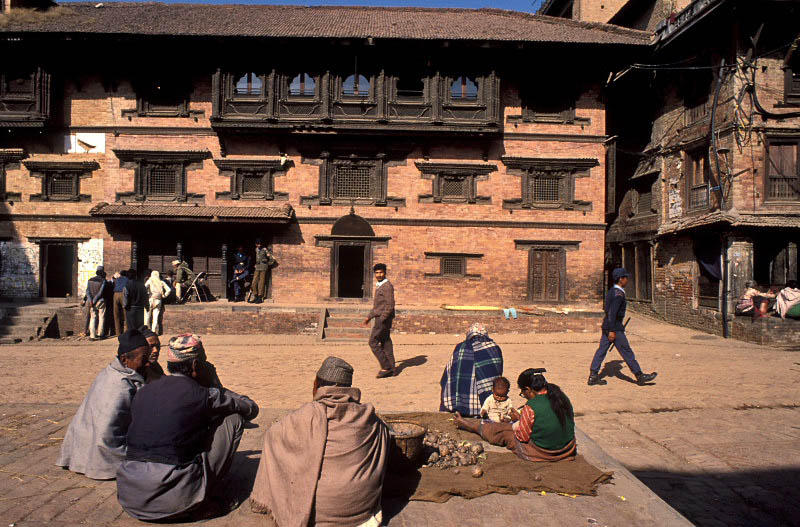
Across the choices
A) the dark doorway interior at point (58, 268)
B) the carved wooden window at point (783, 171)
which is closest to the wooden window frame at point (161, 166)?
the dark doorway interior at point (58, 268)

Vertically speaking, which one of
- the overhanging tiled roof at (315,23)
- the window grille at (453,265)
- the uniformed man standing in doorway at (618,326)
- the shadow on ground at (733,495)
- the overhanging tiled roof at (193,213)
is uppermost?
the overhanging tiled roof at (315,23)

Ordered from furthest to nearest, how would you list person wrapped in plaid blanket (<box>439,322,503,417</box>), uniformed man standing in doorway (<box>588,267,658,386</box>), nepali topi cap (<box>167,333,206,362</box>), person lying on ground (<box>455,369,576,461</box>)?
uniformed man standing in doorway (<box>588,267,658,386</box>)
person wrapped in plaid blanket (<box>439,322,503,417</box>)
person lying on ground (<box>455,369,576,461</box>)
nepali topi cap (<box>167,333,206,362</box>)

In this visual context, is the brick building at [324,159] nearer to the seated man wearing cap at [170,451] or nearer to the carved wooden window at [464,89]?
the carved wooden window at [464,89]

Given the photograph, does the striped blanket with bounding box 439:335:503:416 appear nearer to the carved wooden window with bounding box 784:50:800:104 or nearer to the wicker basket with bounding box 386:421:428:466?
the wicker basket with bounding box 386:421:428:466

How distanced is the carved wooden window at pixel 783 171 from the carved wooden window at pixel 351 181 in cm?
1265

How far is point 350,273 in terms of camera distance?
21.9 m

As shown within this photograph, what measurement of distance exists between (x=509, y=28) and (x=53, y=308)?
18059 millimetres

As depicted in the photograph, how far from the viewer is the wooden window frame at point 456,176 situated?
1789cm

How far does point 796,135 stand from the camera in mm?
15539

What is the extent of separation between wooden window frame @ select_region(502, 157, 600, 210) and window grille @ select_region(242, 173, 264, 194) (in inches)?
340

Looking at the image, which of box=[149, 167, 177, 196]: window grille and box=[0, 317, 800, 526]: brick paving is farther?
box=[149, 167, 177, 196]: window grille

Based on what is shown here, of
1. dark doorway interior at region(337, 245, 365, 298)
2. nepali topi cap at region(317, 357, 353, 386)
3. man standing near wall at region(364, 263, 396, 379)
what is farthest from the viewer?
dark doorway interior at region(337, 245, 365, 298)

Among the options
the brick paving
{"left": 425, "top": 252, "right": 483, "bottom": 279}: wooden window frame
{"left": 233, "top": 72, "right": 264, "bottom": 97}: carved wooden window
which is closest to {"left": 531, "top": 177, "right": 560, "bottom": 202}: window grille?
{"left": 425, "top": 252, "right": 483, "bottom": 279}: wooden window frame

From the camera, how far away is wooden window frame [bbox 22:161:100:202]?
58.2 ft
